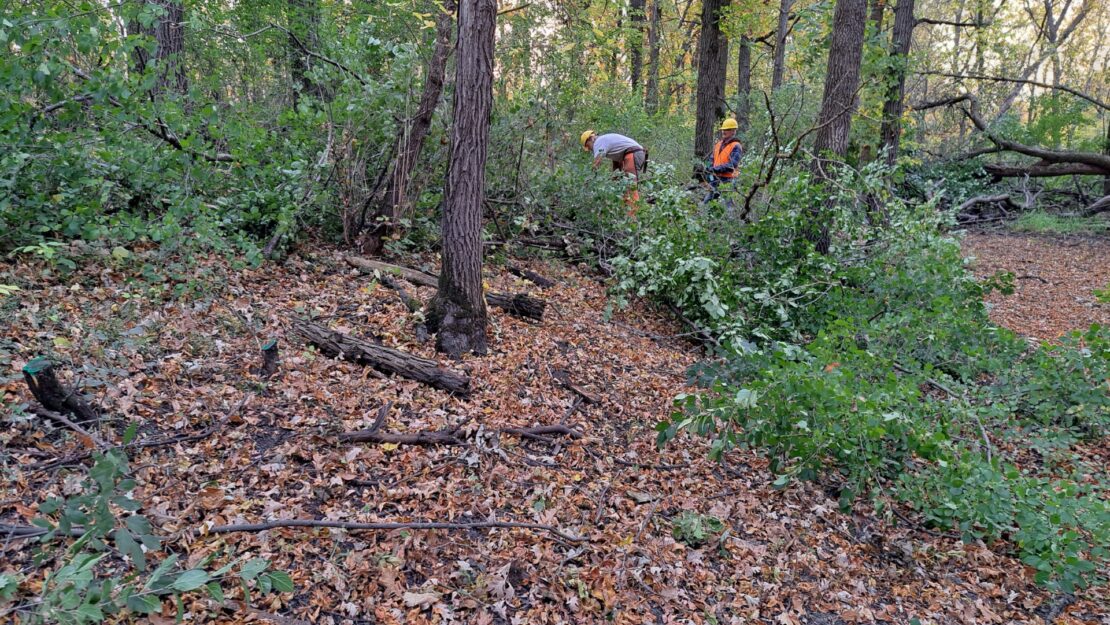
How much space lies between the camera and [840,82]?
24.2ft

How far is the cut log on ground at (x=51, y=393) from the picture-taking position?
3062mm

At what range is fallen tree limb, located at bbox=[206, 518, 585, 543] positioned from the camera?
2.82 m

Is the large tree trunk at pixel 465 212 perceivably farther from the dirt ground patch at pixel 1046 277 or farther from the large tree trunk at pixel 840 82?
the dirt ground patch at pixel 1046 277

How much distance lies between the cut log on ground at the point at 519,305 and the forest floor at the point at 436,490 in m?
0.74

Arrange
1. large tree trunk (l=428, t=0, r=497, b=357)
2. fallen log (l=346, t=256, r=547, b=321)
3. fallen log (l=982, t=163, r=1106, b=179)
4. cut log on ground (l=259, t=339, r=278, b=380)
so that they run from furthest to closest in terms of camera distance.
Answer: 1. fallen log (l=982, t=163, r=1106, b=179)
2. fallen log (l=346, t=256, r=547, b=321)
3. large tree trunk (l=428, t=0, r=497, b=357)
4. cut log on ground (l=259, t=339, r=278, b=380)

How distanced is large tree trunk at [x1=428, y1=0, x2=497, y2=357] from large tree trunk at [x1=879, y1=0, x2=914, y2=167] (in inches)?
322

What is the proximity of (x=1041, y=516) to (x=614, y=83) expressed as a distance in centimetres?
965

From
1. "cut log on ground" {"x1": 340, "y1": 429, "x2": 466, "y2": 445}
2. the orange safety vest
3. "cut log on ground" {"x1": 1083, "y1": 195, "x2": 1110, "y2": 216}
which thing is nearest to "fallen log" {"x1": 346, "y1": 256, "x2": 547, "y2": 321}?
"cut log on ground" {"x1": 340, "y1": 429, "x2": 466, "y2": 445}

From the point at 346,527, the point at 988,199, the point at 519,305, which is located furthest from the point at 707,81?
the point at 346,527

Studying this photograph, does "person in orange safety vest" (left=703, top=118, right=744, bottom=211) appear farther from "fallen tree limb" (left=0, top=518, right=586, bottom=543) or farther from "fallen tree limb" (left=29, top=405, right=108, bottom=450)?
"fallen tree limb" (left=29, top=405, right=108, bottom=450)

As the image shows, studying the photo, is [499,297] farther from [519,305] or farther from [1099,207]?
[1099,207]

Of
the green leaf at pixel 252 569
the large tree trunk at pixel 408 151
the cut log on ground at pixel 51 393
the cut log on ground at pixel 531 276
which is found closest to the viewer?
the green leaf at pixel 252 569

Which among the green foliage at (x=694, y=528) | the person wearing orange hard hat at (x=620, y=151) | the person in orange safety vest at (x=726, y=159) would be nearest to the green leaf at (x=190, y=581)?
the green foliage at (x=694, y=528)

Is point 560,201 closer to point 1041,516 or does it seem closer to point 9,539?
point 1041,516
